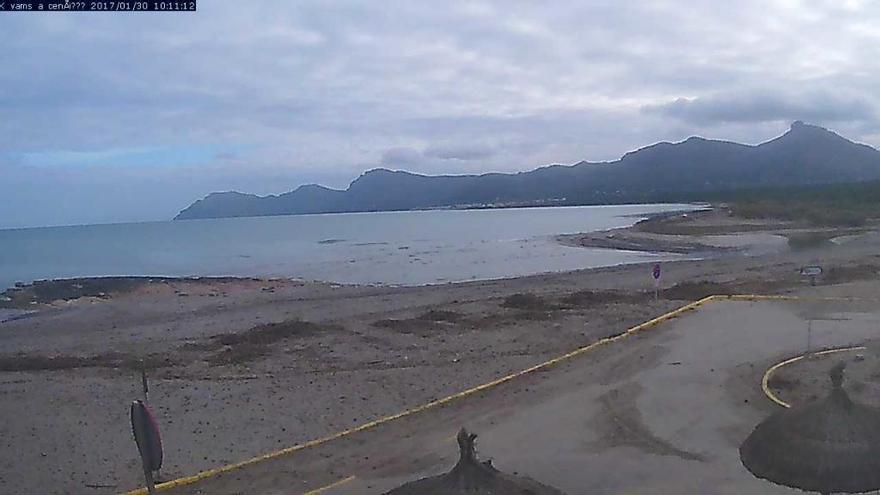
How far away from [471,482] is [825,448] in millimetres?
2709

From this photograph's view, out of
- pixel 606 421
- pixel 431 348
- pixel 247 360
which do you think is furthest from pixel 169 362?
pixel 606 421

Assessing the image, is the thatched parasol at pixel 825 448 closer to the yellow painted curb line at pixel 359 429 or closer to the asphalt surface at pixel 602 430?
the asphalt surface at pixel 602 430

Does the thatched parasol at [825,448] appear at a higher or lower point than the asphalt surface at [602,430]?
higher

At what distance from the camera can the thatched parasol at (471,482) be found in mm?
4246

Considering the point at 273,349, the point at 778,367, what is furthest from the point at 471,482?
the point at 273,349

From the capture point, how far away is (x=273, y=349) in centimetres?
2233

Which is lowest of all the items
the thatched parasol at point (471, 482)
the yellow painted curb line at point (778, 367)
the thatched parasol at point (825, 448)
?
the yellow painted curb line at point (778, 367)

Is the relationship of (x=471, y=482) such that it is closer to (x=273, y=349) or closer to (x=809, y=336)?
(x=809, y=336)

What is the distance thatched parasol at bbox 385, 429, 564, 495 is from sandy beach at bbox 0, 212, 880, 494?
7.82m

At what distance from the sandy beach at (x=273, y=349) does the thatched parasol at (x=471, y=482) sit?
782 centimetres

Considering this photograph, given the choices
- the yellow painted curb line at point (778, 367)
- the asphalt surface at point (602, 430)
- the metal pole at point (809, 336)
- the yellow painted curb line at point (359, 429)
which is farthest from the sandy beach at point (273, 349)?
the yellow painted curb line at point (778, 367)

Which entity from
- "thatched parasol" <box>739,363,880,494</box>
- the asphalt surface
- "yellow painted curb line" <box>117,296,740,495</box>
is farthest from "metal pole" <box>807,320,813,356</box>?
"thatched parasol" <box>739,363,880,494</box>

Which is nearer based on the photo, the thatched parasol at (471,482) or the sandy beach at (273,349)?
the thatched parasol at (471,482)

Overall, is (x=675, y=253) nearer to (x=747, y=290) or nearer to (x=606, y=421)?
(x=747, y=290)
